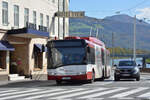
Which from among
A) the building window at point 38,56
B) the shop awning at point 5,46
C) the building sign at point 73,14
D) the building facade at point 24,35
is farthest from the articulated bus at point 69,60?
the building sign at point 73,14

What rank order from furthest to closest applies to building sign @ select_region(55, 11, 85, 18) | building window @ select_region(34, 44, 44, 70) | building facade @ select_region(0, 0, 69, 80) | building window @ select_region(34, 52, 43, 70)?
1. building sign @ select_region(55, 11, 85, 18)
2. building window @ select_region(34, 52, 43, 70)
3. building window @ select_region(34, 44, 44, 70)
4. building facade @ select_region(0, 0, 69, 80)

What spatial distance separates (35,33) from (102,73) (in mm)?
7402

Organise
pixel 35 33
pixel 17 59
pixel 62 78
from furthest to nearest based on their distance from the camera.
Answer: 1. pixel 17 59
2. pixel 35 33
3. pixel 62 78

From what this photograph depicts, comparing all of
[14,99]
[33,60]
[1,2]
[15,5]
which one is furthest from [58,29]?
[14,99]

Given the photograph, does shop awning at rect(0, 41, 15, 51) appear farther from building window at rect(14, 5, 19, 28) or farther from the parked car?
the parked car

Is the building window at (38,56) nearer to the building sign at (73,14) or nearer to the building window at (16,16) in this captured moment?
the building window at (16,16)

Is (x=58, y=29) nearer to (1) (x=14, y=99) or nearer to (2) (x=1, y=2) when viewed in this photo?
(2) (x=1, y=2)

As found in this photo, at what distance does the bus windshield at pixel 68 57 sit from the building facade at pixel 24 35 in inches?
195

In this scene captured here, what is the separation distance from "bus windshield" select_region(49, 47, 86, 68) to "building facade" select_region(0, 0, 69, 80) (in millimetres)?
4944

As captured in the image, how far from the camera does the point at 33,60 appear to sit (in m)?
40.2

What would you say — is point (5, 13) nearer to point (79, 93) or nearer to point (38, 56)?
point (38, 56)

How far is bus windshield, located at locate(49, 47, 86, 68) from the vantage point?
24359mm

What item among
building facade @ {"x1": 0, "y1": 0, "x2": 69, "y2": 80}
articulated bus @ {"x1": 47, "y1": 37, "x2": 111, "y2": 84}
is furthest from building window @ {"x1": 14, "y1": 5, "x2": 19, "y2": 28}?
articulated bus @ {"x1": 47, "y1": 37, "x2": 111, "y2": 84}

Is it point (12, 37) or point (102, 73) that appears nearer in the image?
point (102, 73)
